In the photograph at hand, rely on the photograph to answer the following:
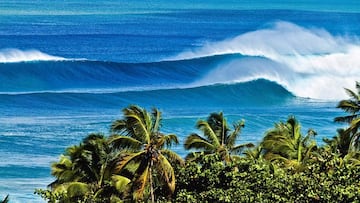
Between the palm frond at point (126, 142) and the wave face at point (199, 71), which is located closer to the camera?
the palm frond at point (126, 142)

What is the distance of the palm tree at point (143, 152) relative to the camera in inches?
632

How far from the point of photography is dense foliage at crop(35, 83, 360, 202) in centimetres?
1606

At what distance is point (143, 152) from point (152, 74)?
119 ft

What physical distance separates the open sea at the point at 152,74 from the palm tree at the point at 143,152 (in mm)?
8868

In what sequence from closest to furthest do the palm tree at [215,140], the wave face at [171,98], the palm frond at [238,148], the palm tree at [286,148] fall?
the palm tree at [215,140] < the palm frond at [238,148] < the palm tree at [286,148] < the wave face at [171,98]

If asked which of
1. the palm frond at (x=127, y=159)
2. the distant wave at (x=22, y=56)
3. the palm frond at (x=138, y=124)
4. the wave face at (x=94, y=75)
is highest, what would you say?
the distant wave at (x=22, y=56)

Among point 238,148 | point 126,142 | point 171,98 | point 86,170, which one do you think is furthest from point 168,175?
point 171,98

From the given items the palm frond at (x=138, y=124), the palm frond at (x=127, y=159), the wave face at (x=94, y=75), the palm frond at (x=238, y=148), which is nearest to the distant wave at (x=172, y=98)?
the wave face at (x=94, y=75)

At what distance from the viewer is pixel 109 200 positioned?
56.0 ft

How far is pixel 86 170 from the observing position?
1830cm

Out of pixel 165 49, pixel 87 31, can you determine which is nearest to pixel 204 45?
pixel 165 49

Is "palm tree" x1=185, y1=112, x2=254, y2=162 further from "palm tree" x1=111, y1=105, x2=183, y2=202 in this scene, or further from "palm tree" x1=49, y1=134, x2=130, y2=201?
"palm tree" x1=111, y1=105, x2=183, y2=202

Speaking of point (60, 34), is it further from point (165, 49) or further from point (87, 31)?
point (165, 49)

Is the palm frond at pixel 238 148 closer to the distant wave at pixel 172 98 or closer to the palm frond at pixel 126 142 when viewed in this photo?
the palm frond at pixel 126 142
